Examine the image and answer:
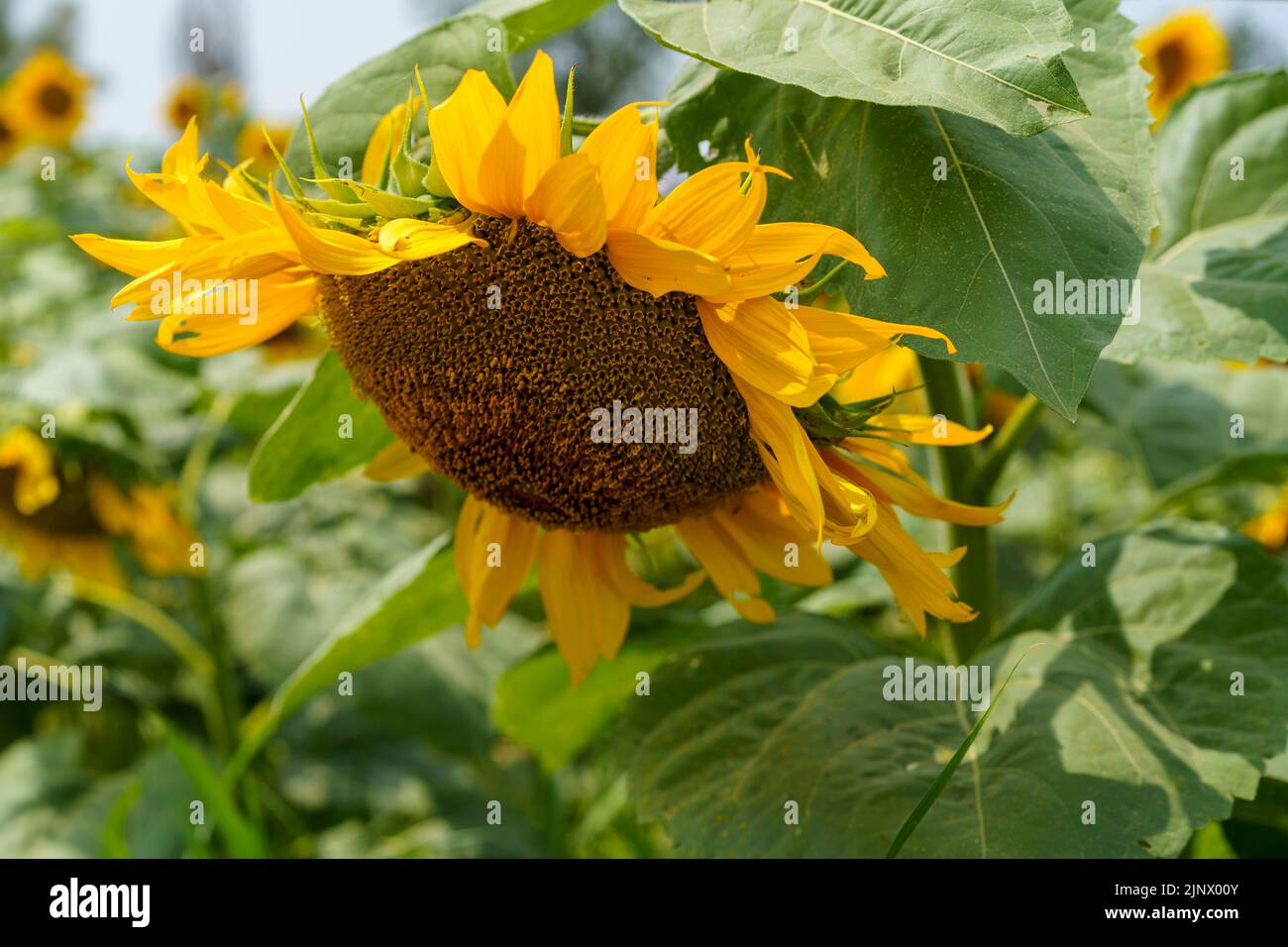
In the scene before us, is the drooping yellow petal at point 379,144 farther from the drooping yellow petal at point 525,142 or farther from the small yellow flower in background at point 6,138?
the small yellow flower in background at point 6,138

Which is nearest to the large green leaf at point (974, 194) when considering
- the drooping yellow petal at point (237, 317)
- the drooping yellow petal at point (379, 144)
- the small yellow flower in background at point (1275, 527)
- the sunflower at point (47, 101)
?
the drooping yellow petal at point (379, 144)

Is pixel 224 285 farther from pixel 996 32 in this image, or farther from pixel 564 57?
pixel 564 57

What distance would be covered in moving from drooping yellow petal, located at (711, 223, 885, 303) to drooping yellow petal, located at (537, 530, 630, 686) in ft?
1.11

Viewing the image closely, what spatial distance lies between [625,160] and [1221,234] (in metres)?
0.80

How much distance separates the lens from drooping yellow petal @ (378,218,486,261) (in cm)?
80

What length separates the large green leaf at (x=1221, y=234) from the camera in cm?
101

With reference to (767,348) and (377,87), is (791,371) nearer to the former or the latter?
(767,348)

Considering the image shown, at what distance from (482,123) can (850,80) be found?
246 mm

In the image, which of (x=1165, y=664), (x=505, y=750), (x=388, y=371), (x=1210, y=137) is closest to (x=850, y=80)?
(x=388, y=371)

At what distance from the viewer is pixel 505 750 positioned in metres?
3.63

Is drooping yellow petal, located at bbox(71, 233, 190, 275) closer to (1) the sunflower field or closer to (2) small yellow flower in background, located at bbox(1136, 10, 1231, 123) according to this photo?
(1) the sunflower field

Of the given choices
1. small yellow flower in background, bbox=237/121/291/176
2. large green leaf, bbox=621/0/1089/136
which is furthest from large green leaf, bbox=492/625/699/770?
small yellow flower in background, bbox=237/121/291/176

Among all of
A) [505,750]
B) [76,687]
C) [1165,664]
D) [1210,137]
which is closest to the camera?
[1165,664]

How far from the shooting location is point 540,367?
0.85 metres
